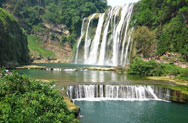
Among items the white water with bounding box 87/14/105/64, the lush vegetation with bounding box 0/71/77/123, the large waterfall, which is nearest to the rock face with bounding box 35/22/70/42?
the large waterfall

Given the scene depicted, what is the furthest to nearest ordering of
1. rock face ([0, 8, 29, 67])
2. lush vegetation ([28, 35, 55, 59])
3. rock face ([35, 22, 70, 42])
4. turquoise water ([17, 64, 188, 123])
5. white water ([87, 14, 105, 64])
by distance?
1. rock face ([35, 22, 70, 42])
2. lush vegetation ([28, 35, 55, 59])
3. white water ([87, 14, 105, 64])
4. rock face ([0, 8, 29, 67])
5. turquoise water ([17, 64, 188, 123])

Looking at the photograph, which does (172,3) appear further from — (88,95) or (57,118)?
(57,118)

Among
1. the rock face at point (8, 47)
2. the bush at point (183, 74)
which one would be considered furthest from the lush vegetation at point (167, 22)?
the rock face at point (8, 47)

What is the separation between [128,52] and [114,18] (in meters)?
14.7

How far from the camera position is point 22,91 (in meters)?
6.74

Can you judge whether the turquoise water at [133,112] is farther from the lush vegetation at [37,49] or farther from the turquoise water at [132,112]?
the lush vegetation at [37,49]

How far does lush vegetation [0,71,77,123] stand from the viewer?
5254 millimetres

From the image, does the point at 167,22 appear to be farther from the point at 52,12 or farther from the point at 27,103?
the point at 52,12

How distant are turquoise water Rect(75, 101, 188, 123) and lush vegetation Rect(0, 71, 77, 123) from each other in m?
6.94

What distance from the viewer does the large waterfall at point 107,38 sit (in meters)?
56.4

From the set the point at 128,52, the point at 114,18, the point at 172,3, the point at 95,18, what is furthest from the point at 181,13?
the point at 95,18

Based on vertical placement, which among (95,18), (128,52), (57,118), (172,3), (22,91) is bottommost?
(57,118)

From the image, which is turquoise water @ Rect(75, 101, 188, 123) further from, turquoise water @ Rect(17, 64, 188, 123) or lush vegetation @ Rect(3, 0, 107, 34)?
lush vegetation @ Rect(3, 0, 107, 34)

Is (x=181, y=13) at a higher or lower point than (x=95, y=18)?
lower
